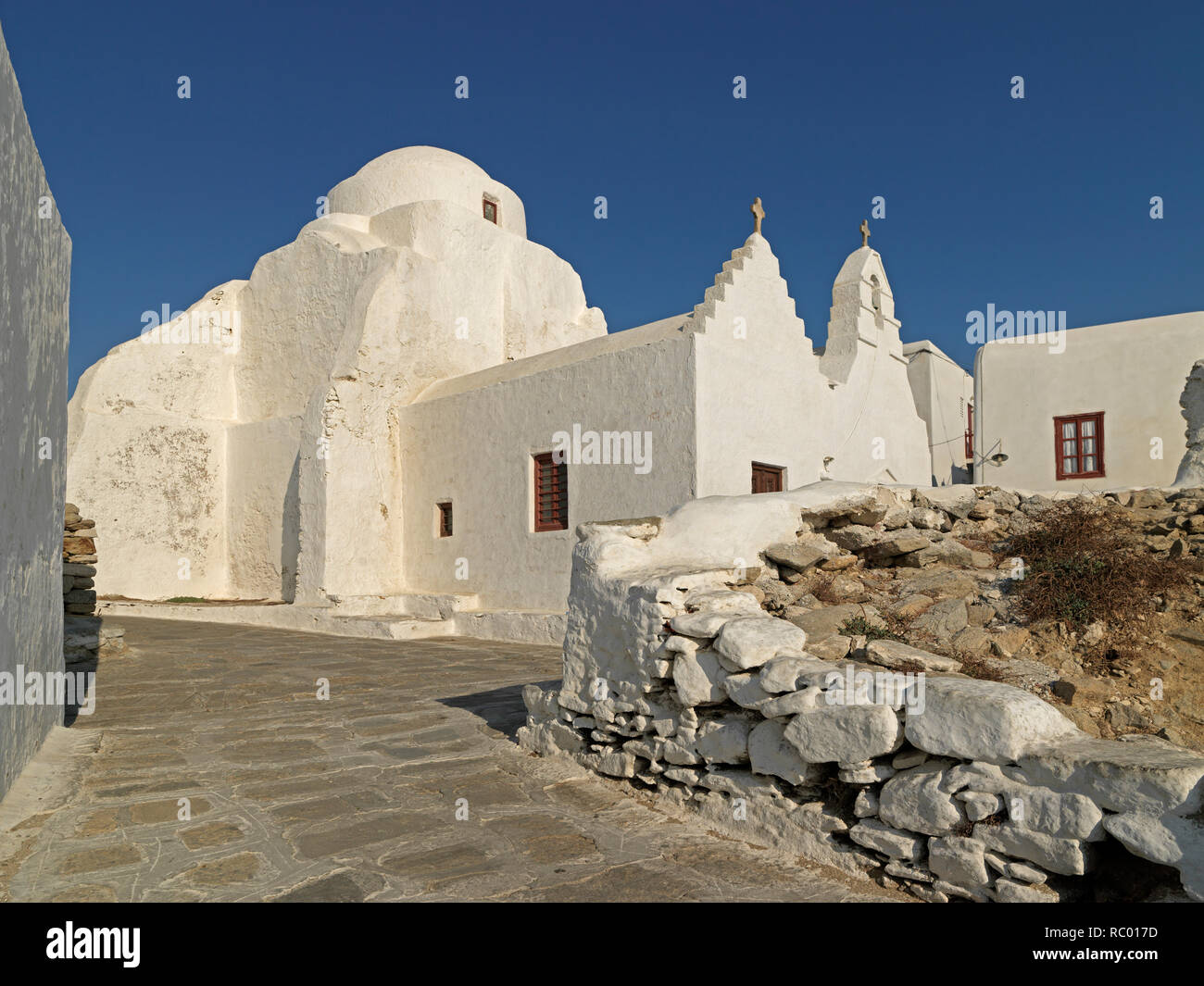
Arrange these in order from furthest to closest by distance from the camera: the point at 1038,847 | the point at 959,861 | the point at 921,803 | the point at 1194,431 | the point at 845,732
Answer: the point at 1194,431 → the point at 845,732 → the point at 921,803 → the point at 959,861 → the point at 1038,847

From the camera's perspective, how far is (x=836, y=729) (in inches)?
120

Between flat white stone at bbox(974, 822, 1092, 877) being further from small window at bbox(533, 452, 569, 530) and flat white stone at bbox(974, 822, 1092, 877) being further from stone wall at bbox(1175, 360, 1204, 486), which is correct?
small window at bbox(533, 452, 569, 530)

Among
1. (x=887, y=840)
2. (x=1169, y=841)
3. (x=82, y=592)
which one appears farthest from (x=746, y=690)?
(x=82, y=592)

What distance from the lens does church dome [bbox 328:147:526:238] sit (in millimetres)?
17734

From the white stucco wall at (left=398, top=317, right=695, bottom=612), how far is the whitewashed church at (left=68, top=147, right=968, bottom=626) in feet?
0.11

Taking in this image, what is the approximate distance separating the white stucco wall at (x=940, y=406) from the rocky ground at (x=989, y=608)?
14483 millimetres

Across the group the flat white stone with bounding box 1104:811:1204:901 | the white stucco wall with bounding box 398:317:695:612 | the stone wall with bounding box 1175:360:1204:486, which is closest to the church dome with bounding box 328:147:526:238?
the white stucco wall with bounding box 398:317:695:612

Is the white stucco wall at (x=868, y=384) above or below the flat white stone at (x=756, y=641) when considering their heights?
above

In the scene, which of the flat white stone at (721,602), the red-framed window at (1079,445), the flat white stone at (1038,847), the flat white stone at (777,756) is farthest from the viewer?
the red-framed window at (1079,445)

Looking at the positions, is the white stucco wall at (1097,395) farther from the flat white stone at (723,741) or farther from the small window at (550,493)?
the flat white stone at (723,741)

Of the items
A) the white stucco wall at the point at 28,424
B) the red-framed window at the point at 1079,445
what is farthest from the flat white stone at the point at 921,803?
the red-framed window at the point at 1079,445

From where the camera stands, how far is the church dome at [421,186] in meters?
17.7

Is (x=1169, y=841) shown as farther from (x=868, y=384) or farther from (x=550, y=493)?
(x=868, y=384)

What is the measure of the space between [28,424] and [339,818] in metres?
2.46
